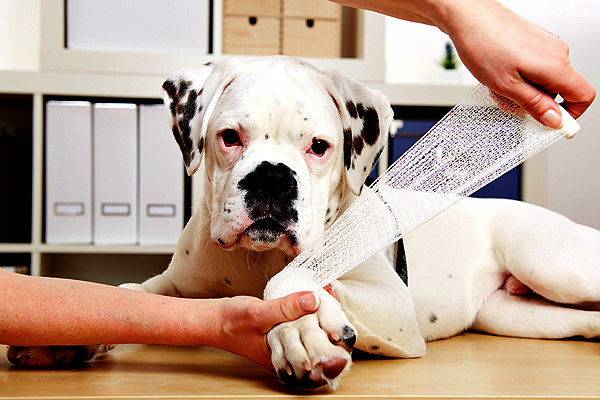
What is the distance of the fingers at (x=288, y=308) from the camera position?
2.30ft

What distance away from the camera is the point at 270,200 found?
38.4 inches

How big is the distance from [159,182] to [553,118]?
5.41 ft

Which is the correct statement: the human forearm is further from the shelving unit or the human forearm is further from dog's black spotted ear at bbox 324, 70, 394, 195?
the shelving unit

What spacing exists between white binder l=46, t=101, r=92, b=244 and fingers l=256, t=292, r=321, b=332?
65.1 inches

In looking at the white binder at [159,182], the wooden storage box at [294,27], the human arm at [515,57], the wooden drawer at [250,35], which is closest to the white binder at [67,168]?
the white binder at [159,182]

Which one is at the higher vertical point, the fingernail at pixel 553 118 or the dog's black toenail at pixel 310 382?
the fingernail at pixel 553 118

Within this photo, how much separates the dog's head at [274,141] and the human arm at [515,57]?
0.94 feet

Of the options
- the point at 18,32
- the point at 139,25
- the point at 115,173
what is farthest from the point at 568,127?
the point at 18,32

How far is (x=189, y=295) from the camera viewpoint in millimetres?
1223

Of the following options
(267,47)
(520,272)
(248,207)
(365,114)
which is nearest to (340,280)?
(248,207)

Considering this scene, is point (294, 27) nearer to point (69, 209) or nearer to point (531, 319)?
point (69, 209)

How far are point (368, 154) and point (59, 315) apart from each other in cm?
65

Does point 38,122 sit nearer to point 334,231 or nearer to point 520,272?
point 334,231

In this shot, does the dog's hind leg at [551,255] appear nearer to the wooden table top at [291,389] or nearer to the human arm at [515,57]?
the wooden table top at [291,389]
